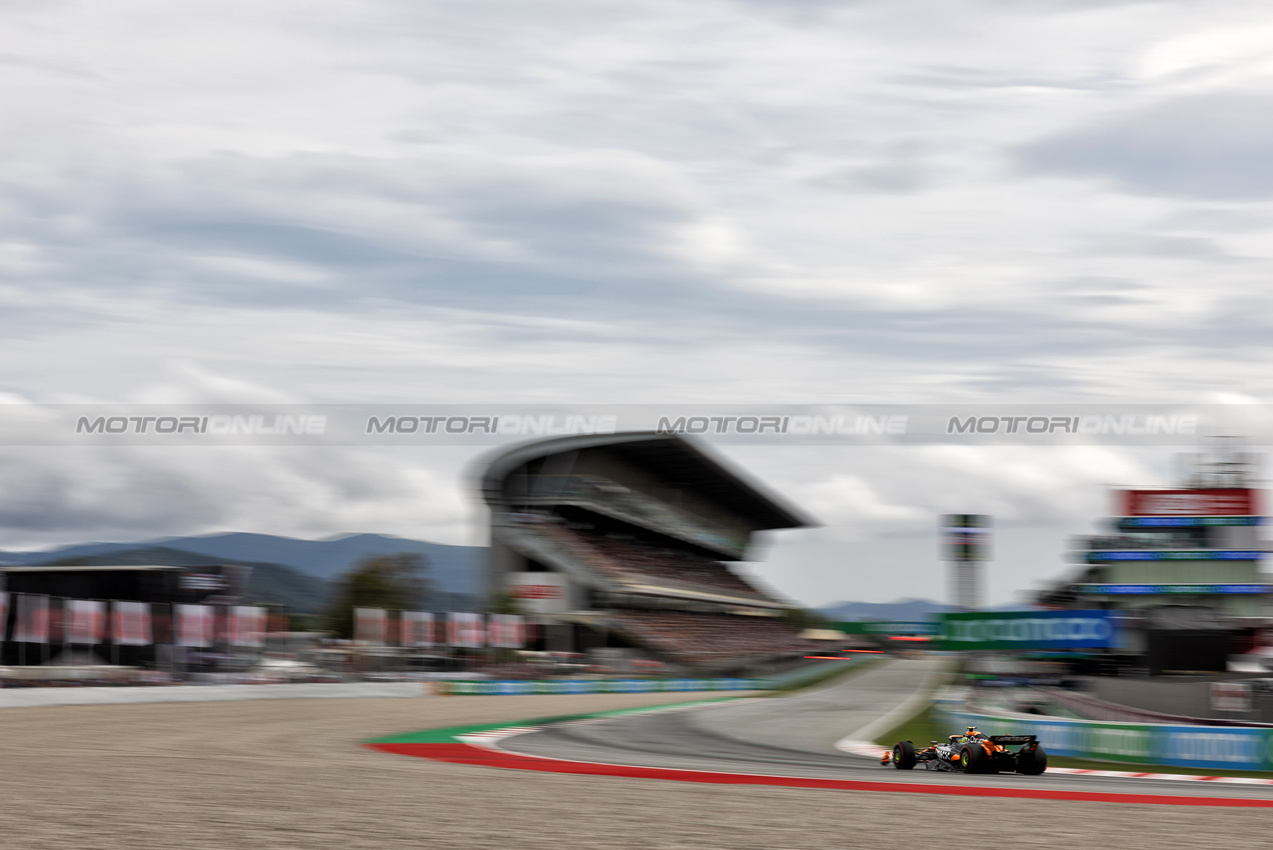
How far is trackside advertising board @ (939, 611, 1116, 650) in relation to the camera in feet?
84.7

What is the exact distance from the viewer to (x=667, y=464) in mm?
75438

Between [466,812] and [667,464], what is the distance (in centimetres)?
6649

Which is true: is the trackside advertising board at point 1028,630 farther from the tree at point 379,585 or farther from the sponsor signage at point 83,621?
the tree at point 379,585

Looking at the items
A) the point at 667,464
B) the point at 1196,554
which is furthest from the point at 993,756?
the point at 667,464

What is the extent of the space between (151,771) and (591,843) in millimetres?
6098

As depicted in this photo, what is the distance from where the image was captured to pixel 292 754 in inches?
583

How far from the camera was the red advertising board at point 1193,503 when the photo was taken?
5109cm

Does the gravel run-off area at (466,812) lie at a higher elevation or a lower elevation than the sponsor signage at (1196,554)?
lower

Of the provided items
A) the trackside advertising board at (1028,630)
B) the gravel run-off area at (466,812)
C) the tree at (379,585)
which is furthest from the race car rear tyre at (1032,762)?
the tree at (379,585)

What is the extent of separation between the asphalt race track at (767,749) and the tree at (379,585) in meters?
51.8

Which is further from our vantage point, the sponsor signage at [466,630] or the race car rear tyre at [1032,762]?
the sponsor signage at [466,630]

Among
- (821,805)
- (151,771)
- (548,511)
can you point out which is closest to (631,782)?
(821,805)

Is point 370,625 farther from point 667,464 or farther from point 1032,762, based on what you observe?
point 667,464

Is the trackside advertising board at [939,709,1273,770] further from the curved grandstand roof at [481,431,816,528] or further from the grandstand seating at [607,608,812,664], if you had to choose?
the curved grandstand roof at [481,431,816,528]
